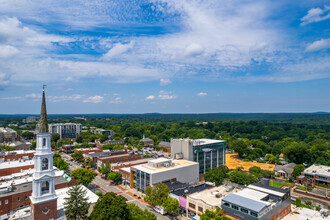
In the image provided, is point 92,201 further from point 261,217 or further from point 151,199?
point 261,217

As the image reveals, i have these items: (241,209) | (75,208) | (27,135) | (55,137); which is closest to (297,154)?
(241,209)

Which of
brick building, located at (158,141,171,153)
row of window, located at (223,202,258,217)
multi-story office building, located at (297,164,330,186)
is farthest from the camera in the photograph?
brick building, located at (158,141,171,153)

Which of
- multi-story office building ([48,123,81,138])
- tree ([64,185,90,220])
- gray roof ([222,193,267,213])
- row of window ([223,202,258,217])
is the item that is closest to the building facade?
tree ([64,185,90,220])

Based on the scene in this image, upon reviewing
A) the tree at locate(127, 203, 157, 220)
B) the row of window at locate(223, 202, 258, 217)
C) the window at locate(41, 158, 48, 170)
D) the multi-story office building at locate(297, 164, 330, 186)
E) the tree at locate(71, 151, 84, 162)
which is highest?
the window at locate(41, 158, 48, 170)

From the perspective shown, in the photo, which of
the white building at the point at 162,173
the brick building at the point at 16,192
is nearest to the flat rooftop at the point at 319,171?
the white building at the point at 162,173

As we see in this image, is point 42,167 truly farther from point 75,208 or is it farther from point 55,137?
point 55,137

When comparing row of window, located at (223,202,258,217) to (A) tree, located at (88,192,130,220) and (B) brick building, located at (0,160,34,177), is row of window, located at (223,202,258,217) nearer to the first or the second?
(A) tree, located at (88,192,130,220)

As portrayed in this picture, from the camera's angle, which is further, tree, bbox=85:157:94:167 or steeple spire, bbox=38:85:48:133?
tree, bbox=85:157:94:167
